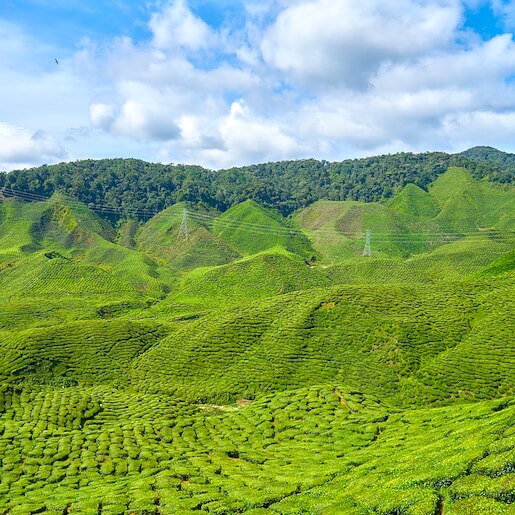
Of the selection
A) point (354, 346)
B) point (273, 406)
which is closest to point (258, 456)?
point (273, 406)

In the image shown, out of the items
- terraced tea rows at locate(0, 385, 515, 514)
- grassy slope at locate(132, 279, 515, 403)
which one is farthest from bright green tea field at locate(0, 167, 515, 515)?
grassy slope at locate(132, 279, 515, 403)

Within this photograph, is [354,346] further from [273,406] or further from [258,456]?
[258,456]

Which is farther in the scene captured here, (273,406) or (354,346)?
(354,346)

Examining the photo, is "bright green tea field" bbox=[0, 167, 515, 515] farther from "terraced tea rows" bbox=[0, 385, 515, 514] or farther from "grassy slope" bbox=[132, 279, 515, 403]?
"grassy slope" bbox=[132, 279, 515, 403]

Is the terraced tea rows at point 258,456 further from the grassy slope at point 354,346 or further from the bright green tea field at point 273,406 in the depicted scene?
the grassy slope at point 354,346

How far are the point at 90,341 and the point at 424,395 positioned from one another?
57.8 meters

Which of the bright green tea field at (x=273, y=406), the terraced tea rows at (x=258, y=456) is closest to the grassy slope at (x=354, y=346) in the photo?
the bright green tea field at (x=273, y=406)

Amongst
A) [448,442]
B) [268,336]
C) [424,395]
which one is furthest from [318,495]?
[268,336]

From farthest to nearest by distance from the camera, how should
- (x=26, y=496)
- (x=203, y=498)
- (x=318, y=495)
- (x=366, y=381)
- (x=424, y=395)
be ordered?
(x=366, y=381)
(x=424, y=395)
(x=26, y=496)
(x=203, y=498)
(x=318, y=495)

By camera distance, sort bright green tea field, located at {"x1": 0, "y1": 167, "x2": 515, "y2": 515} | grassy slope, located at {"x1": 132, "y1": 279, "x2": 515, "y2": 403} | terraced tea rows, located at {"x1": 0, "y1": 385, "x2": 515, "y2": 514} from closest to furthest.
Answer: terraced tea rows, located at {"x1": 0, "y1": 385, "x2": 515, "y2": 514}, bright green tea field, located at {"x1": 0, "y1": 167, "x2": 515, "y2": 515}, grassy slope, located at {"x1": 132, "y1": 279, "x2": 515, "y2": 403}

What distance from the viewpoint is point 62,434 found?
159ft

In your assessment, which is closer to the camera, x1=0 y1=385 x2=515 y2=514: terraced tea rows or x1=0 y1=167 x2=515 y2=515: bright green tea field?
x1=0 y1=385 x2=515 y2=514: terraced tea rows

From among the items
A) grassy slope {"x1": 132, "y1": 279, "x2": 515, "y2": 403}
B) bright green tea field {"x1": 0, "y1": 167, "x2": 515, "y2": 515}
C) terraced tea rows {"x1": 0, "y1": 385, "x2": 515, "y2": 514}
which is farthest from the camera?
grassy slope {"x1": 132, "y1": 279, "x2": 515, "y2": 403}

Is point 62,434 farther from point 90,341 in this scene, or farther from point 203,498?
point 90,341
